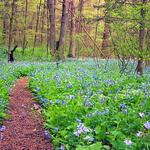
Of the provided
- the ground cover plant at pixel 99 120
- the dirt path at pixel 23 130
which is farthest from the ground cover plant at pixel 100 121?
the dirt path at pixel 23 130

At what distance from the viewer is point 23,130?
5.46 m

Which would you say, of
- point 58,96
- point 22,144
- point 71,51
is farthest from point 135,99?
point 71,51

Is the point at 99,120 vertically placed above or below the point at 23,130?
above

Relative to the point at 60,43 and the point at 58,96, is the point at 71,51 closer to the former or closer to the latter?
the point at 60,43

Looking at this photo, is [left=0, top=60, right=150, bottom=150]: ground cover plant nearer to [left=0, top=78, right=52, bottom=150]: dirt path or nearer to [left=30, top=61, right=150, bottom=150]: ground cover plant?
[left=30, top=61, right=150, bottom=150]: ground cover plant

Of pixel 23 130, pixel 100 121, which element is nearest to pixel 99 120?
pixel 100 121

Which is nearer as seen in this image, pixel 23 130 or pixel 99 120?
pixel 99 120

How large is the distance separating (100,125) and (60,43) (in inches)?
562

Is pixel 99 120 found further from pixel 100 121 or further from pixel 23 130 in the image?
pixel 23 130

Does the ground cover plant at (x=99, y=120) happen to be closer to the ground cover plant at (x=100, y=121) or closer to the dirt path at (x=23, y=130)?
the ground cover plant at (x=100, y=121)

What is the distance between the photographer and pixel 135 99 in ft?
18.2

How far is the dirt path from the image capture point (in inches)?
185

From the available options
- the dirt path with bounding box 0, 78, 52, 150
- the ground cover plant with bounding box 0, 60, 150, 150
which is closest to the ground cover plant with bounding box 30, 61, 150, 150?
the ground cover plant with bounding box 0, 60, 150, 150

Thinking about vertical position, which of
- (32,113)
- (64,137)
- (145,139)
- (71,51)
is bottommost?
(71,51)
